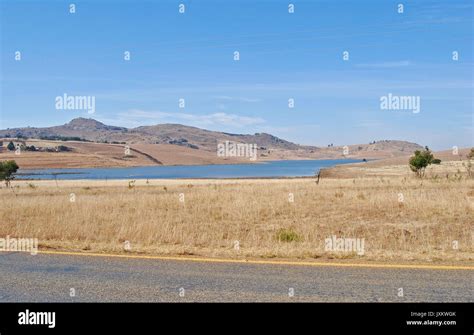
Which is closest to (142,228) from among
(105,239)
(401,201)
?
(105,239)

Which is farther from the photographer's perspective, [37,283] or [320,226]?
[320,226]

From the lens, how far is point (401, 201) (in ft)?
62.2

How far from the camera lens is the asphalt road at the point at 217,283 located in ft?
20.9

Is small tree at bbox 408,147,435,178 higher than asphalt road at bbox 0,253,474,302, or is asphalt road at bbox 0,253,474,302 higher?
small tree at bbox 408,147,435,178

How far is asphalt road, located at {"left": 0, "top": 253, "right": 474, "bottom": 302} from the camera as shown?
6355mm

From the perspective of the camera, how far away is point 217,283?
282 inches
